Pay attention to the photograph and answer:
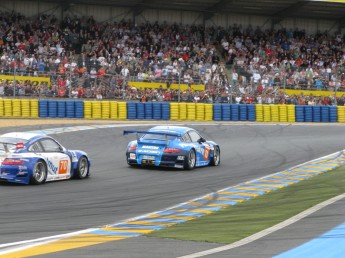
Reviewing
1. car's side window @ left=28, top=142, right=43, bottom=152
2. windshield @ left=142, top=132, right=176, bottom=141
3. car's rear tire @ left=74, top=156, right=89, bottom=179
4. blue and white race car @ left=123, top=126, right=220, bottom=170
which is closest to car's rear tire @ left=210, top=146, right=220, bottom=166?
blue and white race car @ left=123, top=126, right=220, bottom=170

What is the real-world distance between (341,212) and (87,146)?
52.3ft

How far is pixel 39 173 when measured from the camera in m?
15.9

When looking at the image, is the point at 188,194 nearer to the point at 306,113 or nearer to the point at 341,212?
the point at 341,212

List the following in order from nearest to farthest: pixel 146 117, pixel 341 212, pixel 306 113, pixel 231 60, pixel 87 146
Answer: pixel 341 212 < pixel 87 146 < pixel 146 117 < pixel 306 113 < pixel 231 60

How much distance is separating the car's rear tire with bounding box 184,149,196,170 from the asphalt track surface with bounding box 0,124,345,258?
208 mm

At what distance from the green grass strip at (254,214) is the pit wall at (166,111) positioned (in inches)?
666

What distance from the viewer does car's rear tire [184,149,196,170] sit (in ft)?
65.3

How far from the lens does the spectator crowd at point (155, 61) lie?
31.7 metres

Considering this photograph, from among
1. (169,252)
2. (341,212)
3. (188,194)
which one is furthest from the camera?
(188,194)

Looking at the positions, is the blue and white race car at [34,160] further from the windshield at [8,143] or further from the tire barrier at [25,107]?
the tire barrier at [25,107]

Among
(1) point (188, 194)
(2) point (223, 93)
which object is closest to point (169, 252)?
(1) point (188, 194)

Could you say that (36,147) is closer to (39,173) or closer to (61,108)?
(39,173)

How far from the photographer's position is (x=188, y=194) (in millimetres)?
15211

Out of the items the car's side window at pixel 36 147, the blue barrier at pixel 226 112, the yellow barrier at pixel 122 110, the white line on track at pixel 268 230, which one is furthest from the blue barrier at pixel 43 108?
the white line on track at pixel 268 230
